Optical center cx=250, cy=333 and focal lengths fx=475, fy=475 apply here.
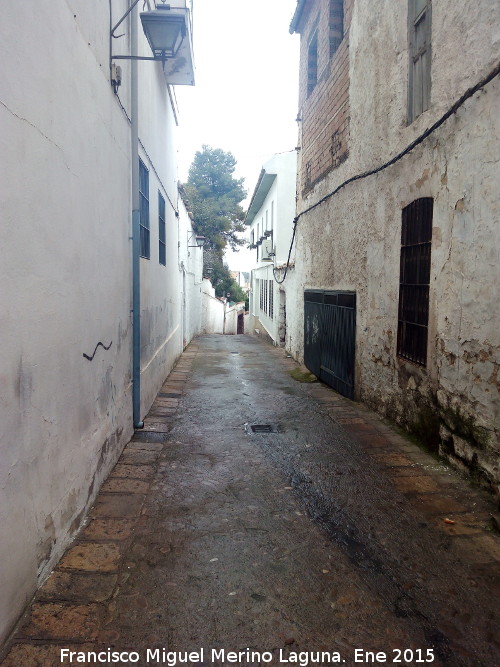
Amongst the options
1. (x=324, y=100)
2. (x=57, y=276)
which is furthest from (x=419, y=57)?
(x=57, y=276)

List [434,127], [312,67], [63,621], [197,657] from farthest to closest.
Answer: [312,67] → [434,127] → [63,621] → [197,657]

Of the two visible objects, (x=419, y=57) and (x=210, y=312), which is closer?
(x=419, y=57)

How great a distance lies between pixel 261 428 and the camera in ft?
18.2

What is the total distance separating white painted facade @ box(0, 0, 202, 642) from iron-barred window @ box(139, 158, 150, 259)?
1.15 meters

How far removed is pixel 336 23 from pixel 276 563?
27.4 feet

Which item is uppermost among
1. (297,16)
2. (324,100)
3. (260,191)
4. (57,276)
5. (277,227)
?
(297,16)

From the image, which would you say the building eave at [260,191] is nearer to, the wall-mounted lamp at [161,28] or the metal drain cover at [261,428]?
the wall-mounted lamp at [161,28]

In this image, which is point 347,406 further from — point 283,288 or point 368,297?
point 283,288

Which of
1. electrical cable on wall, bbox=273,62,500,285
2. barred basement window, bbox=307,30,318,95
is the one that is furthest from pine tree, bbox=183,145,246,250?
electrical cable on wall, bbox=273,62,500,285

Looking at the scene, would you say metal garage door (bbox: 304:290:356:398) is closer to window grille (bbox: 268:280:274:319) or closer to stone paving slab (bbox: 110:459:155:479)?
stone paving slab (bbox: 110:459:155:479)

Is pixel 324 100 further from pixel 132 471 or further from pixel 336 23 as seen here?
pixel 132 471

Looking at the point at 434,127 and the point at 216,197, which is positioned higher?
the point at 216,197

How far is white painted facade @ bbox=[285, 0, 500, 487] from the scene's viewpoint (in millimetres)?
3721

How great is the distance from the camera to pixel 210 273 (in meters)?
30.6
